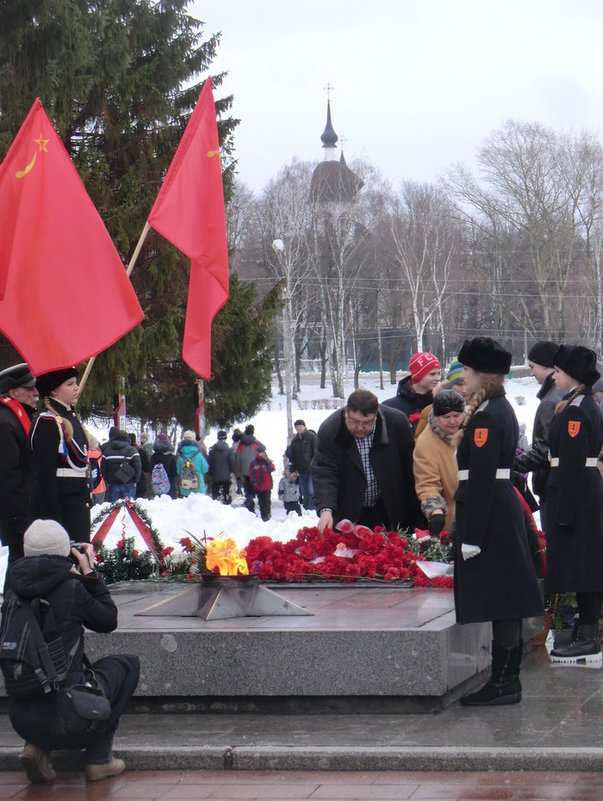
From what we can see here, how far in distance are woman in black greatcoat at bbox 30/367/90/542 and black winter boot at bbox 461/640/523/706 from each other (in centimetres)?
253

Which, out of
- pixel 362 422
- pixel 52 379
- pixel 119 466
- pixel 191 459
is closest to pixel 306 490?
pixel 191 459

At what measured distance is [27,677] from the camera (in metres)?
5.56

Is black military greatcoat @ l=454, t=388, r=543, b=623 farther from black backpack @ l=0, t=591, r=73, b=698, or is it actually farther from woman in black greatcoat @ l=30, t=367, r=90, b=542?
woman in black greatcoat @ l=30, t=367, r=90, b=542

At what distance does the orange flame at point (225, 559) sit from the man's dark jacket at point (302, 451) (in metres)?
14.9

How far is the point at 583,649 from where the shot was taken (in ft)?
24.5

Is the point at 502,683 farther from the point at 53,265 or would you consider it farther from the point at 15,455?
the point at 53,265

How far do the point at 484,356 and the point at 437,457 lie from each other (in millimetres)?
1738

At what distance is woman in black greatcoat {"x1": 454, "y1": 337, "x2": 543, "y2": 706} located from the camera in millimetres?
6473

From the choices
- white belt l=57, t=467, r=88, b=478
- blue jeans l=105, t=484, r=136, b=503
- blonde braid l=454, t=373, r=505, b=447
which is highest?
blonde braid l=454, t=373, r=505, b=447

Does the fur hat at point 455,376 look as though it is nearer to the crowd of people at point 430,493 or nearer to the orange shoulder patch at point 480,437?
the crowd of people at point 430,493

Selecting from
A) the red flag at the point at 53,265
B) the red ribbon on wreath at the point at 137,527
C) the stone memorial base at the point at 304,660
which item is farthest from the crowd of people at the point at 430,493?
the red flag at the point at 53,265

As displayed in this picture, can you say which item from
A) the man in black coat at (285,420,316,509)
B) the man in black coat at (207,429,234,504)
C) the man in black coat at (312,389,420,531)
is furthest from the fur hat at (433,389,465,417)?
the man in black coat at (207,429,234,504)

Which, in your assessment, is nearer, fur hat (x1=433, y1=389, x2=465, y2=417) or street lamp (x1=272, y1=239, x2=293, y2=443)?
fur hat (x1=433, y1=389, x2=465, y2=417)

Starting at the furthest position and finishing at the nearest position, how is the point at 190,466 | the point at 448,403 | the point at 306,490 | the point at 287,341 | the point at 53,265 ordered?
1. the point at 287,341
2. the point at 306,490
3. the point at 190,466
4. the point at 53,265
5. the point at 448,403
